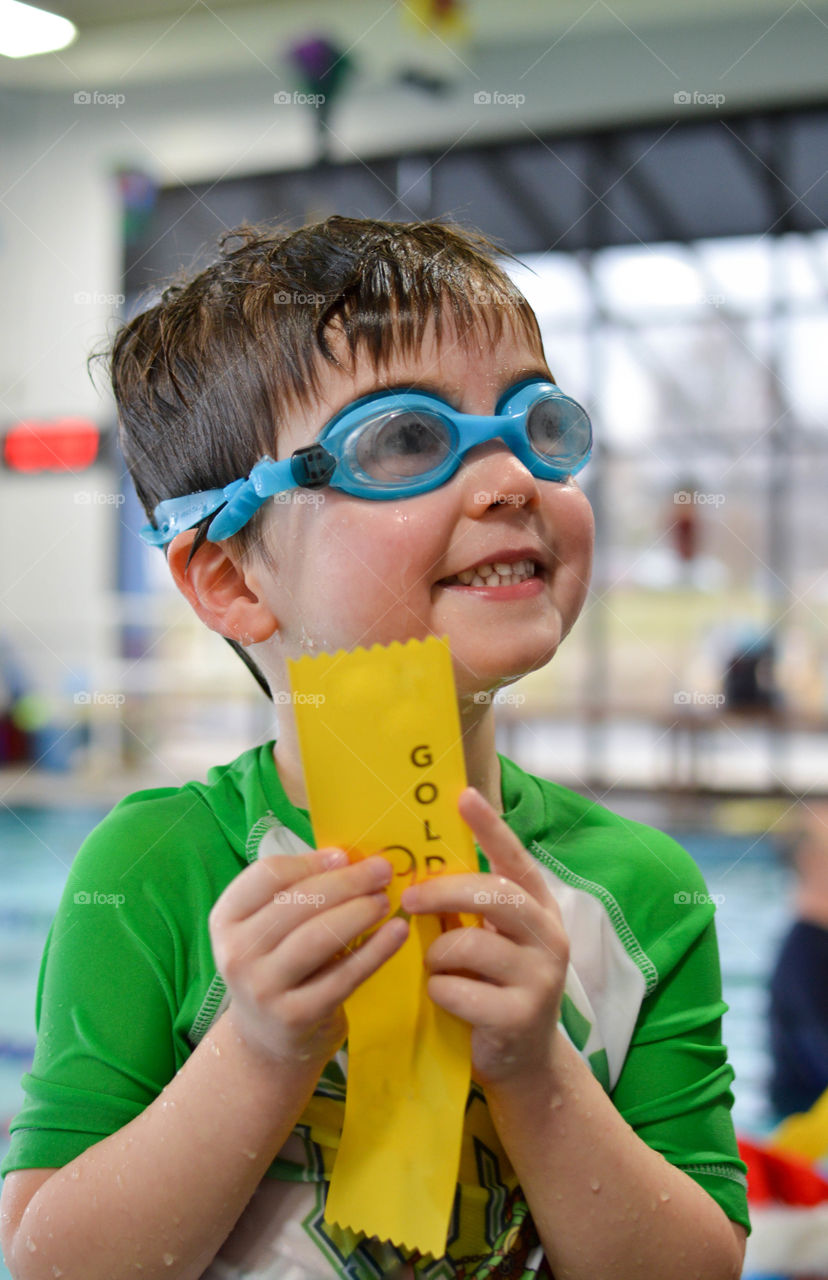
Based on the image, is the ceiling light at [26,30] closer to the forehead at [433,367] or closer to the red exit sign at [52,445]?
the forehead at [433,367]

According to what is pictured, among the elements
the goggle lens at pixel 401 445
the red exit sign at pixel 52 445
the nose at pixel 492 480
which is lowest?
the nose at pixel 492 480

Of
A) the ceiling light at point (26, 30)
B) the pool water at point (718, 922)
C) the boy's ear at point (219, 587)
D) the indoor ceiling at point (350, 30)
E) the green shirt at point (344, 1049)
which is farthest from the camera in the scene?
the indoor ceiling at point (350, 30)

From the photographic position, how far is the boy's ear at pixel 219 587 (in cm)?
77

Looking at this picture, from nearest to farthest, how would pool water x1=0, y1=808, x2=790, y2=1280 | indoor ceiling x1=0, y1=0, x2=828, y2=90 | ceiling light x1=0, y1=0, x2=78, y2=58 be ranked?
ceiling light x1=0, y1=0, x2=78, y2=58
pool water x1=0, y1=808, x2=790, y2=1280
indoor ceiling x1=0, y1=0, x2=828, y2=90

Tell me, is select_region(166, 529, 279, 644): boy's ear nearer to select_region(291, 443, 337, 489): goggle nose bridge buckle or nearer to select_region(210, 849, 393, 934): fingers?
select_region(291, 443, 337, 489): goggle nose bridge buckle

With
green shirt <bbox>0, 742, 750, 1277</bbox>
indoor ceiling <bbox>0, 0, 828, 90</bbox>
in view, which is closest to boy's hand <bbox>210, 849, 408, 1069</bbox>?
green shirt <bbox>0, 742, 750, 1277</bbox>

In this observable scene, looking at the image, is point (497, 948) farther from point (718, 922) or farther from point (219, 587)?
point (718, 922)

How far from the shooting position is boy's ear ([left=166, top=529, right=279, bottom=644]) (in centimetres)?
77

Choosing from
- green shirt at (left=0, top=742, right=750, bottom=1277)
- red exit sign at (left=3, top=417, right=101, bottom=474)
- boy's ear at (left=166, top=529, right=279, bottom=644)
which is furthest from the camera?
red exit sign at (left=3, top=417, right=101, bottom=474)

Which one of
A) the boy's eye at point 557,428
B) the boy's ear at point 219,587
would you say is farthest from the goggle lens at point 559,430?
the boy's ear at point 219,587

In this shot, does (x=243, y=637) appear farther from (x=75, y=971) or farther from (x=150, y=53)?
(x=150, y=53)

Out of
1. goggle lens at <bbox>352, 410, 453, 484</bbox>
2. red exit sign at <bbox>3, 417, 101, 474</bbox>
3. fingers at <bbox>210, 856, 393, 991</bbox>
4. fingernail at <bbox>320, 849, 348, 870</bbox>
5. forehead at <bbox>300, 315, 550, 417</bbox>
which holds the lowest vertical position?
fingers at <bbox>210, 856, 393, 991</bbox>

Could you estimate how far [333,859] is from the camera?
0.55 meters

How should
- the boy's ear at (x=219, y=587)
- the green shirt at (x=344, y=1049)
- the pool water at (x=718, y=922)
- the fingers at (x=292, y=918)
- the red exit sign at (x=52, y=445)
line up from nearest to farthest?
the fingers at (x=292, y=918) → the green shirt at (x=344, y=1049) → the boy's ear at (x=219, y=587) → the pool water at (x=718, y=922) → the red exit sign at (x=52, y=445)
